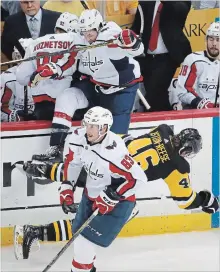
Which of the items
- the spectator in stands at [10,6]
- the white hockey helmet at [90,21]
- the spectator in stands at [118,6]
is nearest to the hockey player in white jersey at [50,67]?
the white hockey helmet at [90,21]

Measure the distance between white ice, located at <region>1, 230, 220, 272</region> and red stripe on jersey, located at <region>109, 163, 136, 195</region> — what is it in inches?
24.5

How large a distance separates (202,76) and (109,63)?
773 mm

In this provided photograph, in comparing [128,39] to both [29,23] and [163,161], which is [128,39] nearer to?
[163,161]

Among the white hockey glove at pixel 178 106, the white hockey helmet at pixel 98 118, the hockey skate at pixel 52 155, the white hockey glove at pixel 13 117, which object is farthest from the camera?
the white hockey glove at pixel 178 106

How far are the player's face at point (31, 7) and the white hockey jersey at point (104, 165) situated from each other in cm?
109

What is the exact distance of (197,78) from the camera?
626cm

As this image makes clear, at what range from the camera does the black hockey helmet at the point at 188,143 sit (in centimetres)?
534

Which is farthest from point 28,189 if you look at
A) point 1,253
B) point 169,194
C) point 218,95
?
point 218,95

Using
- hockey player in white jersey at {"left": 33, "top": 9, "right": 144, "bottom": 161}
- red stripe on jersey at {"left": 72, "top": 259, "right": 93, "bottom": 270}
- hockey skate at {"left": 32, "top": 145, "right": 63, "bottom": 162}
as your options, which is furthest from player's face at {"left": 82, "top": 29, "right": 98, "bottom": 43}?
red stripe on jersey at {"left": 72, "top": 259, "right": 93, "bottom": 270}

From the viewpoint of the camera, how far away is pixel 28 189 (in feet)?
19.3

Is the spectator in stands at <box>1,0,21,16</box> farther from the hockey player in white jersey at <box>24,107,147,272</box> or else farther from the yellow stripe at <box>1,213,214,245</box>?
the yellow stripe at <box>1,213,214,245</box>

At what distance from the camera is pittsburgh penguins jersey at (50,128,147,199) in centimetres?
512

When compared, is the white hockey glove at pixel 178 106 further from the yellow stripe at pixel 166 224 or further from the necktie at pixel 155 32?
the yellow stripe at pixel 166 224

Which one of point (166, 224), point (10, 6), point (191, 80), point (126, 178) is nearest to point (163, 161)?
point (126, 178)
